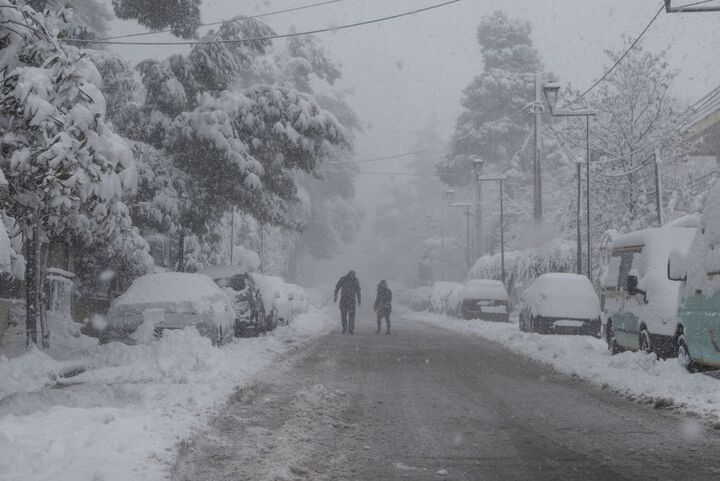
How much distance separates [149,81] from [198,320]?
8.21 metres

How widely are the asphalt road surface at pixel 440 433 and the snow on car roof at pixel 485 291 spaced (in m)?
18.1

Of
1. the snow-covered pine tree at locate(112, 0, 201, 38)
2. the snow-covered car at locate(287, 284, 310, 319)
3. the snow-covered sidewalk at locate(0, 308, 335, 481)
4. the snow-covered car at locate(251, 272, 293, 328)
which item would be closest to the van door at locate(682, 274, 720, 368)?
the snow-covered sidewalk at locate(0, 308, 335, 481)

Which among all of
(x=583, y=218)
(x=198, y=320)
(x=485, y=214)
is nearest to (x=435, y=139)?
(x=485, y=214)

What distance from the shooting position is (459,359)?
1580 centimetres

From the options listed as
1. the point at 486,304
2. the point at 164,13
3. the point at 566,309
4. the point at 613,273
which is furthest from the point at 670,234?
the point at 486,304

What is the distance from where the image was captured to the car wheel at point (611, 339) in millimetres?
15422

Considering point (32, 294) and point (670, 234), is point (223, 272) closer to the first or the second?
point (32, 294)

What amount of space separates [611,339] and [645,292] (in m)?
2.43

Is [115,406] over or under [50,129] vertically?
under

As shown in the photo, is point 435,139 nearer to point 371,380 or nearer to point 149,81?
point 149,81

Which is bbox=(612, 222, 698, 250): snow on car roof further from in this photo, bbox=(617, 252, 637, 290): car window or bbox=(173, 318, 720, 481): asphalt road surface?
bbox=(173, 318, 720, 481): asphalt road surface

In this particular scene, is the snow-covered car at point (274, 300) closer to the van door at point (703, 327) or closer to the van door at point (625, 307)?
the van door at point (625, 307)

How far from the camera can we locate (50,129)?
7957 millimetres

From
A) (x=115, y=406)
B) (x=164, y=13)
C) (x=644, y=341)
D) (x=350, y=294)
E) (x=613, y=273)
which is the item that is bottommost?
(x=115, y=406)
